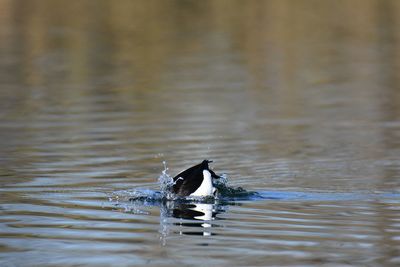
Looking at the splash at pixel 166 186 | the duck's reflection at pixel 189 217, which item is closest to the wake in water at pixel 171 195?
the splash at pixel 166 186

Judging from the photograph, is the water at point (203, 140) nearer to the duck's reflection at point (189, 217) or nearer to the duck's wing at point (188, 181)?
the duck's reflection at point (189, 217)

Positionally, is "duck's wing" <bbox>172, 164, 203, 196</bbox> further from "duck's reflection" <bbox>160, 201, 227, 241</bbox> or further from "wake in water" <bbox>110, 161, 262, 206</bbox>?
"duck's reflection" <bbox>160, 201, 227, 241</bbox>

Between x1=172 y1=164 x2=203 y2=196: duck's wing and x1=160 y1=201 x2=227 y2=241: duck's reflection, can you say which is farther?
x1=172 y1=164 x2=203 y2=196: duck's wing

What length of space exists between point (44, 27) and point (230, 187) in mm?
23306

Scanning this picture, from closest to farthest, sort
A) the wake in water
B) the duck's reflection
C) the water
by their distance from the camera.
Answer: the water → the duck's reflection → the wake in water

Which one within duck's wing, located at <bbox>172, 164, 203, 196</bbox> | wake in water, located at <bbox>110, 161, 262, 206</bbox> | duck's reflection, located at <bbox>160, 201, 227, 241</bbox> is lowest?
duck's reflection, located at <bbox>160, 201, 227, 241</bbox>

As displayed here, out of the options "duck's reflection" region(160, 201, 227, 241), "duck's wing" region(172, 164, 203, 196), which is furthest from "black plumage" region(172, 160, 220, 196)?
"duck's reflection" region(160, 201, 227, 241)

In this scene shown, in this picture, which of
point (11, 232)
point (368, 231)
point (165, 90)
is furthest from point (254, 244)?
point (165, 90)

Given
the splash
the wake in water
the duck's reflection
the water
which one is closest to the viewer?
the water

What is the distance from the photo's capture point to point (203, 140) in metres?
16.2

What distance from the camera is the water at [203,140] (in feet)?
33.1

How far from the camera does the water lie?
10094 millimetres

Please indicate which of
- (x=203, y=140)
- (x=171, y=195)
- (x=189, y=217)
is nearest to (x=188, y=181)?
(x=171, y=195)

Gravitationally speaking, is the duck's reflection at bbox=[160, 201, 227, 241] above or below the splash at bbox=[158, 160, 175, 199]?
below
